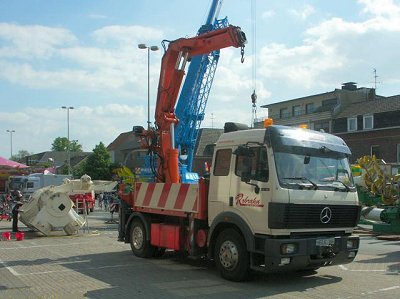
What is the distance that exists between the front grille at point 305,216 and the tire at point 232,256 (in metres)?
0.84

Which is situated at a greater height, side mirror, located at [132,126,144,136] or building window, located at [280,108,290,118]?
building window, located at [280,108,290,118]

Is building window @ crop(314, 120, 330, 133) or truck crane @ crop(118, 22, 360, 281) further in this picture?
building window @ crop(314, 120, 330, 133)

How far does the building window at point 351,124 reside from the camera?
163 ft

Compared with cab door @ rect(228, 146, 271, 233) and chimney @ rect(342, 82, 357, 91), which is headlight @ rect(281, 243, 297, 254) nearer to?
cab door @ rect(228, 146, 271, 233)

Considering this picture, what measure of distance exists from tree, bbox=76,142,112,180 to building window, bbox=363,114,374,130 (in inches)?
1590

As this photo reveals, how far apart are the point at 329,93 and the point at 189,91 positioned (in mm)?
35993

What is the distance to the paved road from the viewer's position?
8.31m

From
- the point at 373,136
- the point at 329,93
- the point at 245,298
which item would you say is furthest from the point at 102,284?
the point at 329,93

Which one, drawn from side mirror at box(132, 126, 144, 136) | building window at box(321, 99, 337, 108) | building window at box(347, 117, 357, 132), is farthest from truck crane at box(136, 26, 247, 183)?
building window at box(321, 99, 337, 108)

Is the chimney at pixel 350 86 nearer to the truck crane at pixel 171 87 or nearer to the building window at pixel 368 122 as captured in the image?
the building window at pixel 368 122

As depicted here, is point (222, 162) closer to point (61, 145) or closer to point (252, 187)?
point (252, 187)

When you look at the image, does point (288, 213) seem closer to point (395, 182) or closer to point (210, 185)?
point (210, 185)

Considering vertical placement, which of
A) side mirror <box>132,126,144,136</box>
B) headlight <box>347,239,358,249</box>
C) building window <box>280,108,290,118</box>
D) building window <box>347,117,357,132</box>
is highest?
building window <box>280,108,290,118</box>

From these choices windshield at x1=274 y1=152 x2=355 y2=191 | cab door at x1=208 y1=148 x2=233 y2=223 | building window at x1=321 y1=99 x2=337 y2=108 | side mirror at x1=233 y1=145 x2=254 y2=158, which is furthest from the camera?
building window at x1=321 y1=99 x2=337 y2=108
